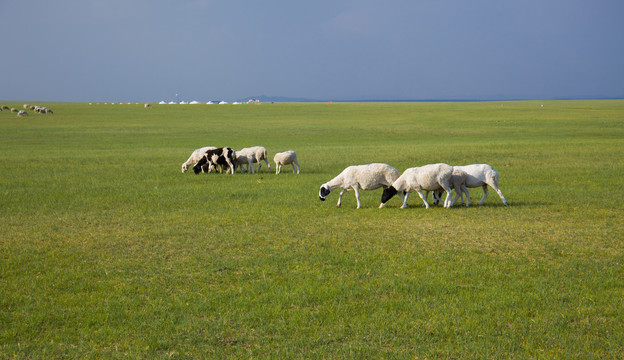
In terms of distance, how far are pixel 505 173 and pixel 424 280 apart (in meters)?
14.7

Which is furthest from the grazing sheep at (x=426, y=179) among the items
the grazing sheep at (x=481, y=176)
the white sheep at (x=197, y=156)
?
the white sheep at (x=197, y=156)

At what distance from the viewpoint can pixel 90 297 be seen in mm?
8711

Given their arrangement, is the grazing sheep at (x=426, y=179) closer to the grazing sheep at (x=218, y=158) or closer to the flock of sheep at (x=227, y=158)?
the flock of sheep at (x=227, y=158)

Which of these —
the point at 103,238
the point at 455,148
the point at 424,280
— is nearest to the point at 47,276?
the point at 103,238

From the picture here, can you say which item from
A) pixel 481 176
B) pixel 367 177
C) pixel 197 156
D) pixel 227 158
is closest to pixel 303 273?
pixel 367 177

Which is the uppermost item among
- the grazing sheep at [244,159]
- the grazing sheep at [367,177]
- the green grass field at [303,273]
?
the grazing sheep at [367,177]

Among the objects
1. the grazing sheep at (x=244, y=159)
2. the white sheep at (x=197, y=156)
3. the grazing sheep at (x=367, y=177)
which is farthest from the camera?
the white sheep at (x=197, y=156)

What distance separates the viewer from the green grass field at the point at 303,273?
719cm

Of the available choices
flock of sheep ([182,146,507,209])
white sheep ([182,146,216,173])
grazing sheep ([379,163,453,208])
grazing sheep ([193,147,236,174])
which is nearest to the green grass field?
flock of sheep ([182,146,507,209])

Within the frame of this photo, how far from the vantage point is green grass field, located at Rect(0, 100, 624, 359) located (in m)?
7.19

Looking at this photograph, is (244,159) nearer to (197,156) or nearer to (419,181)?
(197,156)

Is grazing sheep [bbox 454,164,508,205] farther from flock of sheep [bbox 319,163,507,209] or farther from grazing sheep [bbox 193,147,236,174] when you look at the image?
grazing sheep [bbox 193,147,236,174]

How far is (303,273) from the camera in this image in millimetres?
9789

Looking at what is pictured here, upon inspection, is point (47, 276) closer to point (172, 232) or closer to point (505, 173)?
point (172, 232)
